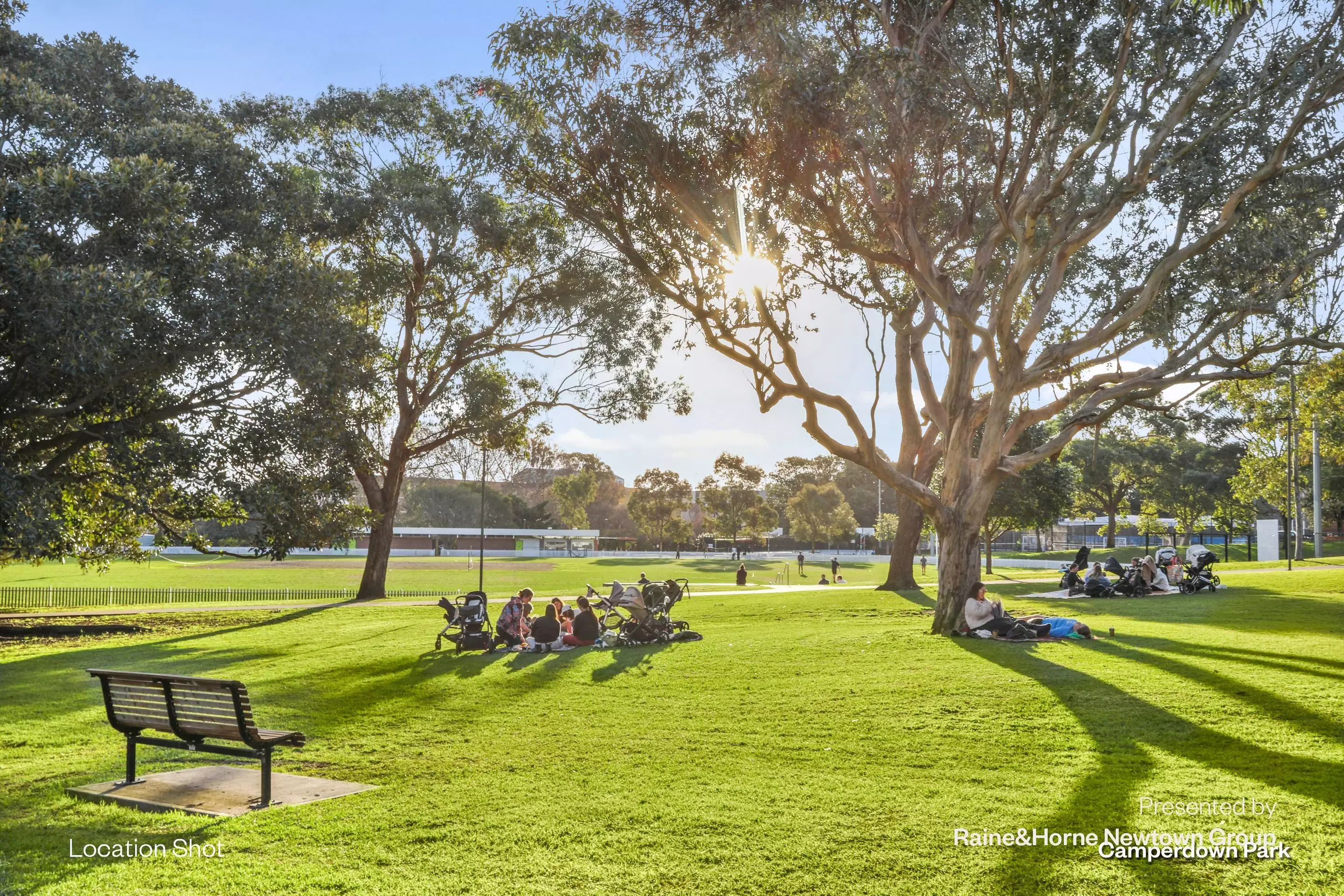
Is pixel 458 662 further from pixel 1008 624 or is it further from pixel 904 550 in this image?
pixel 904 550

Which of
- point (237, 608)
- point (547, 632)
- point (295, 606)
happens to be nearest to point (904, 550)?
point (547, 632)

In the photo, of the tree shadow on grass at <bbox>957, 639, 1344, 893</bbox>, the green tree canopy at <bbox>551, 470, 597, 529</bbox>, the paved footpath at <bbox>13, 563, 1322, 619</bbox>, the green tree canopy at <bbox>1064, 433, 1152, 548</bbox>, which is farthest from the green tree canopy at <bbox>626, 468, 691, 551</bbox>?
the tree shadow on grass at <bbox>957, 639, 1344, 893</bbox>

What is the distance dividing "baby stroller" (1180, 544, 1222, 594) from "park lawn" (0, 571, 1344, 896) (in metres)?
9.24

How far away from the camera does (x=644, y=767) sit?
25.3ft

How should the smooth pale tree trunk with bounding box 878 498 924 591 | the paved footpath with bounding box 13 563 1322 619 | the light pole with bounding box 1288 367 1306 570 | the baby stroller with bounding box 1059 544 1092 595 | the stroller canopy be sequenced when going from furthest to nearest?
the light pole with bounding box 1288 367 1306 570 < the smooth pale tree trunk with bounding box 878 498 924 591 < the paved footpath with bounding box 13 563 1322 619 < the stroller canopy < the baby stroller with bounding box 1059 544 1092 595

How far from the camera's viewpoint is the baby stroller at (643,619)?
16.8 meters

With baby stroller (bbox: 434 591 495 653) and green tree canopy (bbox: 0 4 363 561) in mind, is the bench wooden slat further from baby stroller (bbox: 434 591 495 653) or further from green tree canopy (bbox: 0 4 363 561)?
baby stroller (bbox: 434 591 495 653)

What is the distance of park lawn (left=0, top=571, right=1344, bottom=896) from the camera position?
16.8 ft

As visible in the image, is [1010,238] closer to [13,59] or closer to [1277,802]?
[1277,802]

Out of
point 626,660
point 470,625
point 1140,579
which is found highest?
point 1140,579

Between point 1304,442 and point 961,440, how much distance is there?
36207 mm

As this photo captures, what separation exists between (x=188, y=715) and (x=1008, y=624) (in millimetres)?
12826

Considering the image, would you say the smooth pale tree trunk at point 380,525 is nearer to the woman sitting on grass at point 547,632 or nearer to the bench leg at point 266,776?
the woman sitting on grass at point 547,632

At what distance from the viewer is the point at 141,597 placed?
3164 centimetres
